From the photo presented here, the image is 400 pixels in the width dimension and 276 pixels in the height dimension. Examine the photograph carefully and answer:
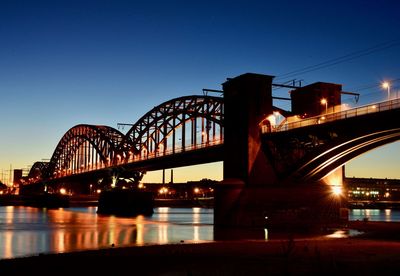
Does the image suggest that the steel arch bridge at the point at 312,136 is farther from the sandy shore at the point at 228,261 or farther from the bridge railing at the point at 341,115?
the sandy shore at the point at 228,261

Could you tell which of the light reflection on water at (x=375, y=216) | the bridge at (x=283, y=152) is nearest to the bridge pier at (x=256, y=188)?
the bridge at (x=283, y=152)

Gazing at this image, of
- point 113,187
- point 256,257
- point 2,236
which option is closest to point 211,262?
point 256,257

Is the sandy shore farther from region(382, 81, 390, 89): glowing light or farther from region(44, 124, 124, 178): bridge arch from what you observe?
region(44, 124, 124, 178): bridge arch

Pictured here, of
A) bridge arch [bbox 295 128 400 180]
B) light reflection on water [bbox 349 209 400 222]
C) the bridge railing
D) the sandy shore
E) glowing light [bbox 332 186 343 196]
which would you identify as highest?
the bridge railing

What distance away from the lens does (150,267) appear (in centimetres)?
2322

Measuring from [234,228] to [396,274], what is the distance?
32848 millimetres

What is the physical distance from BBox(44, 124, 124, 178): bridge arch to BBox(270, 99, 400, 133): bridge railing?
67.3 m

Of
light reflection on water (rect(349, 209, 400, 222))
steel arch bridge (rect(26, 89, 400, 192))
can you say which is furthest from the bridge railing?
light reflection on water (rect(349, 209, 400, 222))

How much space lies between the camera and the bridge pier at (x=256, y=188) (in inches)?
2056

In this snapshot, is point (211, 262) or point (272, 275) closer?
point (272, 275)

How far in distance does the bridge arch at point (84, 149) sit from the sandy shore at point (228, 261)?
289ft

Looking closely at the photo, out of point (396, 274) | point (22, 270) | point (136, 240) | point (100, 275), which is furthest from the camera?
point (136, 240)

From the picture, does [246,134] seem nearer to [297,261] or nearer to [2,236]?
[2,236]

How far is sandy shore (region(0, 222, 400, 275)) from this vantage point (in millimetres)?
20619
